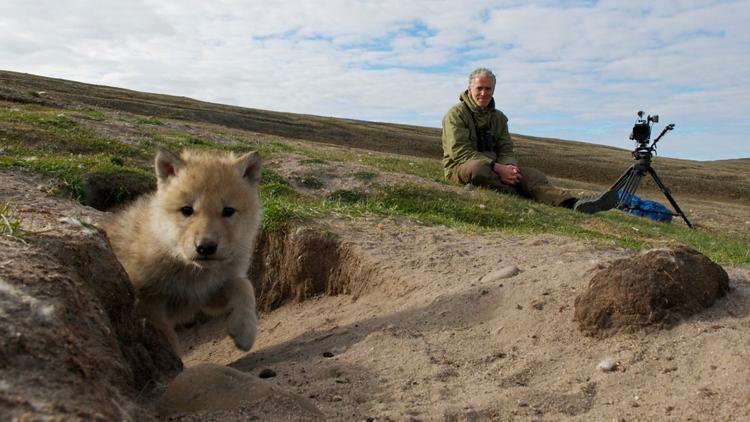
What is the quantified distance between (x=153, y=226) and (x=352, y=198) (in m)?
5.00

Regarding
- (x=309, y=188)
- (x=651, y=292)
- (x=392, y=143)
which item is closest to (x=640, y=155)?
(x=309, y=188)

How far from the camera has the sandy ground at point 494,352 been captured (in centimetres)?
315

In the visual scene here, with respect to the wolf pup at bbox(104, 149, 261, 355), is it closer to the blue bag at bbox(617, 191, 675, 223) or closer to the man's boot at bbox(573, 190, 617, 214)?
the man's boot at bbox(573, 190, 617, 214)

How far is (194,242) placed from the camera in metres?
4.16

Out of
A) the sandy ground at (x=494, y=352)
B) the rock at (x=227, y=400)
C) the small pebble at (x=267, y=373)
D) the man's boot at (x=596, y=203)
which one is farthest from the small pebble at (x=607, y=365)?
the man's boot at (x=596, y=203)

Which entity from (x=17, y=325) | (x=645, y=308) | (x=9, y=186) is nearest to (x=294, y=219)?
(x=9, y=186)

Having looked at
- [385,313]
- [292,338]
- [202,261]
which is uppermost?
[202,261]

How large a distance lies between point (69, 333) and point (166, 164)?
2.45m

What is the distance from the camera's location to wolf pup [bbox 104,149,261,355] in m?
4.38

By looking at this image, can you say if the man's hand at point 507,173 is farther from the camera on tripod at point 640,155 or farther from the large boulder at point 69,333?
the large boulder at point 69,333

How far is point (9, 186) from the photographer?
6.02 metres

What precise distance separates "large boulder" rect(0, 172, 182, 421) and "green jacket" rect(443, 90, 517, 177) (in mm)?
8383

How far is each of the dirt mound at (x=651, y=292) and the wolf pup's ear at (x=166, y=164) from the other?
299cm

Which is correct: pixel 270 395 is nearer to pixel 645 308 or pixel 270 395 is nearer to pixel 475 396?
pixel 475 396
